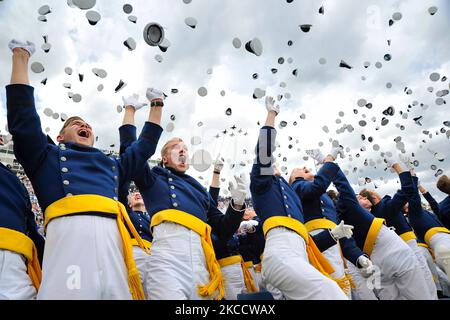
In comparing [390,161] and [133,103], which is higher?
[133,103]

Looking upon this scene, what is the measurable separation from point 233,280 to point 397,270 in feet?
7.60

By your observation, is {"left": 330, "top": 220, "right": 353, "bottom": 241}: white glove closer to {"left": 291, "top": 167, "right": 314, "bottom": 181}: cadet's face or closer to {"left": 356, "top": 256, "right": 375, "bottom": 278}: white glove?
{"left": 356, "top": 256, "right": 375, "bottom": 278}: white glove

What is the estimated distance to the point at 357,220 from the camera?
16.8 ft

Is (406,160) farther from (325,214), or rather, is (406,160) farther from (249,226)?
(249,226)

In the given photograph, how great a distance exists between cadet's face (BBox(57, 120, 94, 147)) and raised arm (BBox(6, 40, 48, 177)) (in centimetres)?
47

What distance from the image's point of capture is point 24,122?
242cm

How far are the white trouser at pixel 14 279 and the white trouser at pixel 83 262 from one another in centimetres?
32

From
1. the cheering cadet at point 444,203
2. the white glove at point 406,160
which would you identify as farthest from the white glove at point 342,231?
the cheering cadet at point 444,203

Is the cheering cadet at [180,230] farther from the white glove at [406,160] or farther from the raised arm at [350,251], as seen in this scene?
the white glove at [406,160]

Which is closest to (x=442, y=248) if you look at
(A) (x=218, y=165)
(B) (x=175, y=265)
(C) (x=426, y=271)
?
(C) (x=426, y=271)

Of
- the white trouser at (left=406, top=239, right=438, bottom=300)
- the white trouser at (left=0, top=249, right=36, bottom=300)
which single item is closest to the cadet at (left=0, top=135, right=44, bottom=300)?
the white trouser at (left=0, top=249, right=36, bottom=300)

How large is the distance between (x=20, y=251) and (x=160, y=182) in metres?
1.41

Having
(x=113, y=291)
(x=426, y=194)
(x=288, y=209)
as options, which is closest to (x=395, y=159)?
(x=426, y=194)
